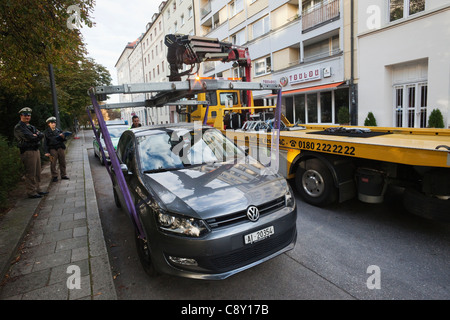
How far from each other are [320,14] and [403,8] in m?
4.86

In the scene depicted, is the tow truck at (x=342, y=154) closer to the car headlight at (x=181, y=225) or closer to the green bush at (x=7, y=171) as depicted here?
the car headlight at (x=181, y=225)

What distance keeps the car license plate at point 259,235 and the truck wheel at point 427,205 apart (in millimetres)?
2130

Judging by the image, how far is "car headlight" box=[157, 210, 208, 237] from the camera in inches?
97.1

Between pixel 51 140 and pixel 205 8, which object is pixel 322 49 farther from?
pixel 205 8

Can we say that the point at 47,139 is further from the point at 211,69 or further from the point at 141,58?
the point at 141,58

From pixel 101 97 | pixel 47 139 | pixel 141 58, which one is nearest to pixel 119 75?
pixel 141 58

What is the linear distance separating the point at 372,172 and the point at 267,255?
7.85 ft

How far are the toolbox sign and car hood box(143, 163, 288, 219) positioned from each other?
14.2 metres

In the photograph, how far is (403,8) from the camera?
11953mm

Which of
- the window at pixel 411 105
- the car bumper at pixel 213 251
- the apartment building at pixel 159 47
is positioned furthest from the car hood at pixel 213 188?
the apartment building at pixel 159 47

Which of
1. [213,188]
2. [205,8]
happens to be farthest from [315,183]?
[205,8]

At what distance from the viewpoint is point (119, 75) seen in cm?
8031

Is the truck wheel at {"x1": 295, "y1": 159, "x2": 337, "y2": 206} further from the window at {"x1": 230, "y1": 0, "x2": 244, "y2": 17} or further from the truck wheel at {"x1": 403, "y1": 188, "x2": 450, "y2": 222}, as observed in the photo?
the window at {"x1": 230, "y1": 0, "x2": 244, "y2": 17}

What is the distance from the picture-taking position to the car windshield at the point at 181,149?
142 inches
